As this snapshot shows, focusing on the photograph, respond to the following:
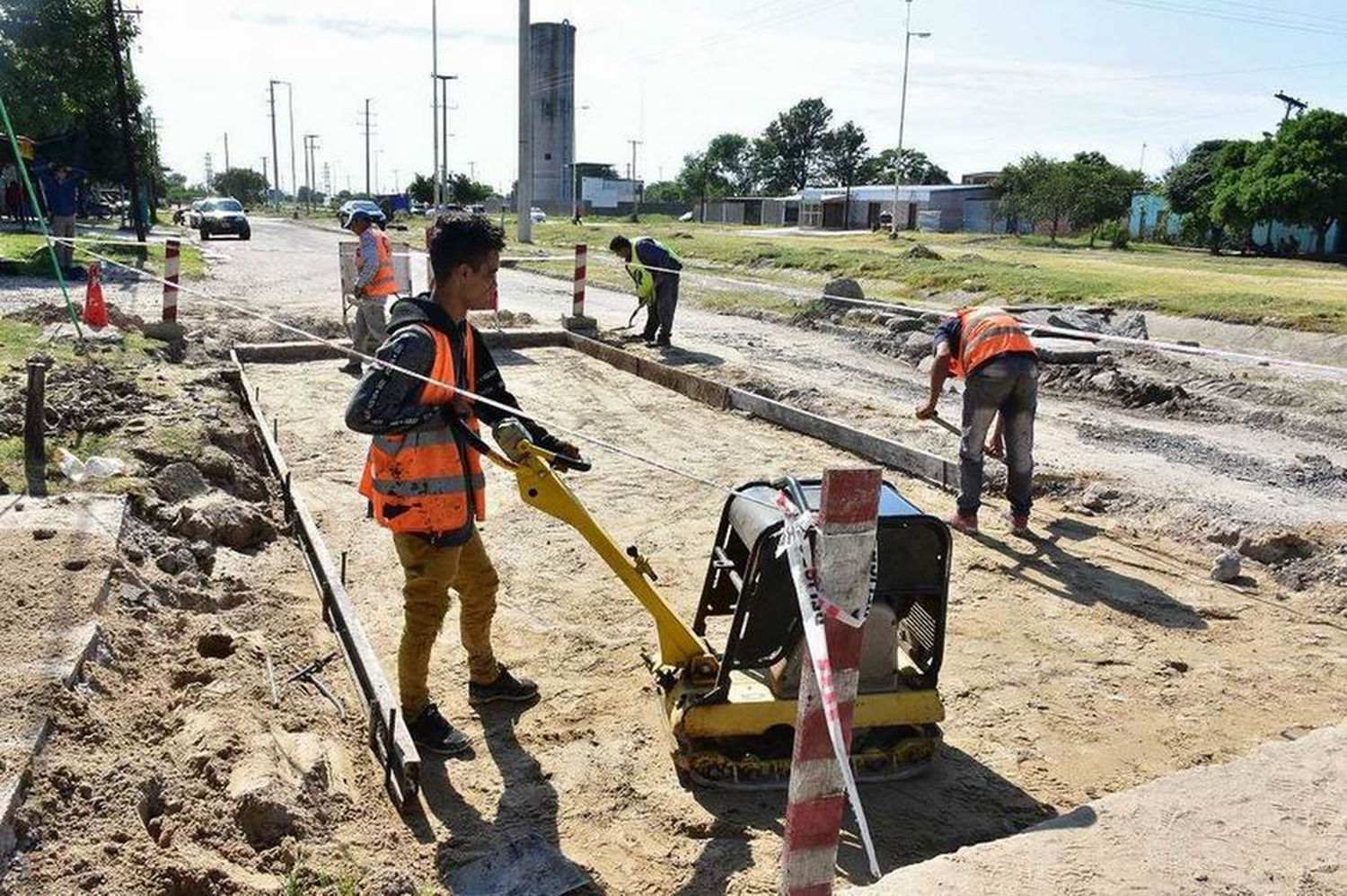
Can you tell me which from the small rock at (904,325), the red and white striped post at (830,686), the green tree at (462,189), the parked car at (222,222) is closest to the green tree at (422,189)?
the green tree at (462,189)

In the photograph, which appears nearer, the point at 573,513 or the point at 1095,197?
the point at 573,513

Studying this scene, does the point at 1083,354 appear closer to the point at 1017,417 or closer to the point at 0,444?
the point at 1017,417

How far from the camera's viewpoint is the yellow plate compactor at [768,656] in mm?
3713

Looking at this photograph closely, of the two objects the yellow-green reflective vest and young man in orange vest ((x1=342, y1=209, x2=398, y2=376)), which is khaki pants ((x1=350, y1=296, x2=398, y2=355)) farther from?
the yellow-green reflective vest

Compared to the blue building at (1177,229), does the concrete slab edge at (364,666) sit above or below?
below

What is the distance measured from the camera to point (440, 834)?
3473 millimetres

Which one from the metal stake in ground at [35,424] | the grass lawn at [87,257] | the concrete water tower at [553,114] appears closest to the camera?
the metal stake in ground at [35,424]

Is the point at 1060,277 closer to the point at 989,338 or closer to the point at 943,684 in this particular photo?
the point at 989,338

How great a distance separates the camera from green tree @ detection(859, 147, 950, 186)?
9912 cm

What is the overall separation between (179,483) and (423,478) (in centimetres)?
323

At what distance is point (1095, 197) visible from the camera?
47.7 metres

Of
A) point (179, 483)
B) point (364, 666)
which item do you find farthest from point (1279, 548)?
point (179, 483)

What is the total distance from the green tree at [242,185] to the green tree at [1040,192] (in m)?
70.7

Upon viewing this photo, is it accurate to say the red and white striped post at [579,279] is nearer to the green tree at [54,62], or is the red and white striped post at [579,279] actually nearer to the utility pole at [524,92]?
the green tree at [54,62]
